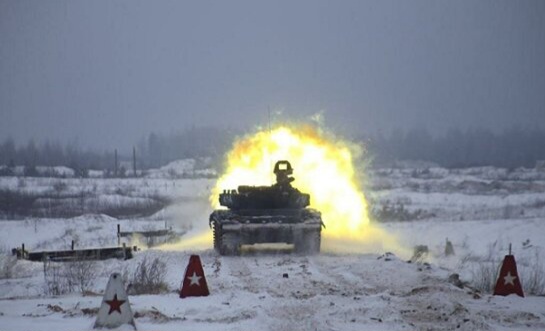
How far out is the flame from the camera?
26219mm

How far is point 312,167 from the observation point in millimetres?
26922

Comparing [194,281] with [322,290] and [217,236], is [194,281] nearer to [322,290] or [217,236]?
[322,290]

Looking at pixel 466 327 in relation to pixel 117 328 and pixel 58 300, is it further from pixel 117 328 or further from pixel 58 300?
pixel 58 300

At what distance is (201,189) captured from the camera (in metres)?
59.1

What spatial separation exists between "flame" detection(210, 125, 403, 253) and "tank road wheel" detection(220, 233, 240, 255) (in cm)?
731

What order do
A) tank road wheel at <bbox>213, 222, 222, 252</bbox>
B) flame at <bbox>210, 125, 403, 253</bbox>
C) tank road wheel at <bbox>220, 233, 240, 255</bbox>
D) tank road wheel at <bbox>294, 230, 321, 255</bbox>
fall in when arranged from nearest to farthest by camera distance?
tank road wheel at <bbox>220, 233, 240, 255</bbox>, tank road wheel at <bbox>294, 230, 321, 255</bbox>, tank road wheel at <bbox>213, 222, 222, 252</bbox>, flame at <bbox>210, 125, 403, 253</bbox>

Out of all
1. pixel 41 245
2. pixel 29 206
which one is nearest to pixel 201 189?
pixel 29 206

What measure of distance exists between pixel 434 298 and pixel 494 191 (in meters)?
52.9

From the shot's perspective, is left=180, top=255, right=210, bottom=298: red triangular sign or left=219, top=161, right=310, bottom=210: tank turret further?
left=219, top=161, right=310, bottom=210: tank turret

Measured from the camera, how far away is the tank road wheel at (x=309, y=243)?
60.8 ft

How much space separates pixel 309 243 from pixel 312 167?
8593 mm

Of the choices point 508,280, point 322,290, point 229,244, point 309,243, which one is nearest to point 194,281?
point 322,290

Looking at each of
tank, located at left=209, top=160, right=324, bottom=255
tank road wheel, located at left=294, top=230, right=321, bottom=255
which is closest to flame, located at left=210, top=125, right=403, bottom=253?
tank, located at left=209, top=160, right=324, bottom=255

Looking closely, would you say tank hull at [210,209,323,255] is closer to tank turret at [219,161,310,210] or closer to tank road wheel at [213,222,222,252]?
tank road wheel at [213,222,222,252]
